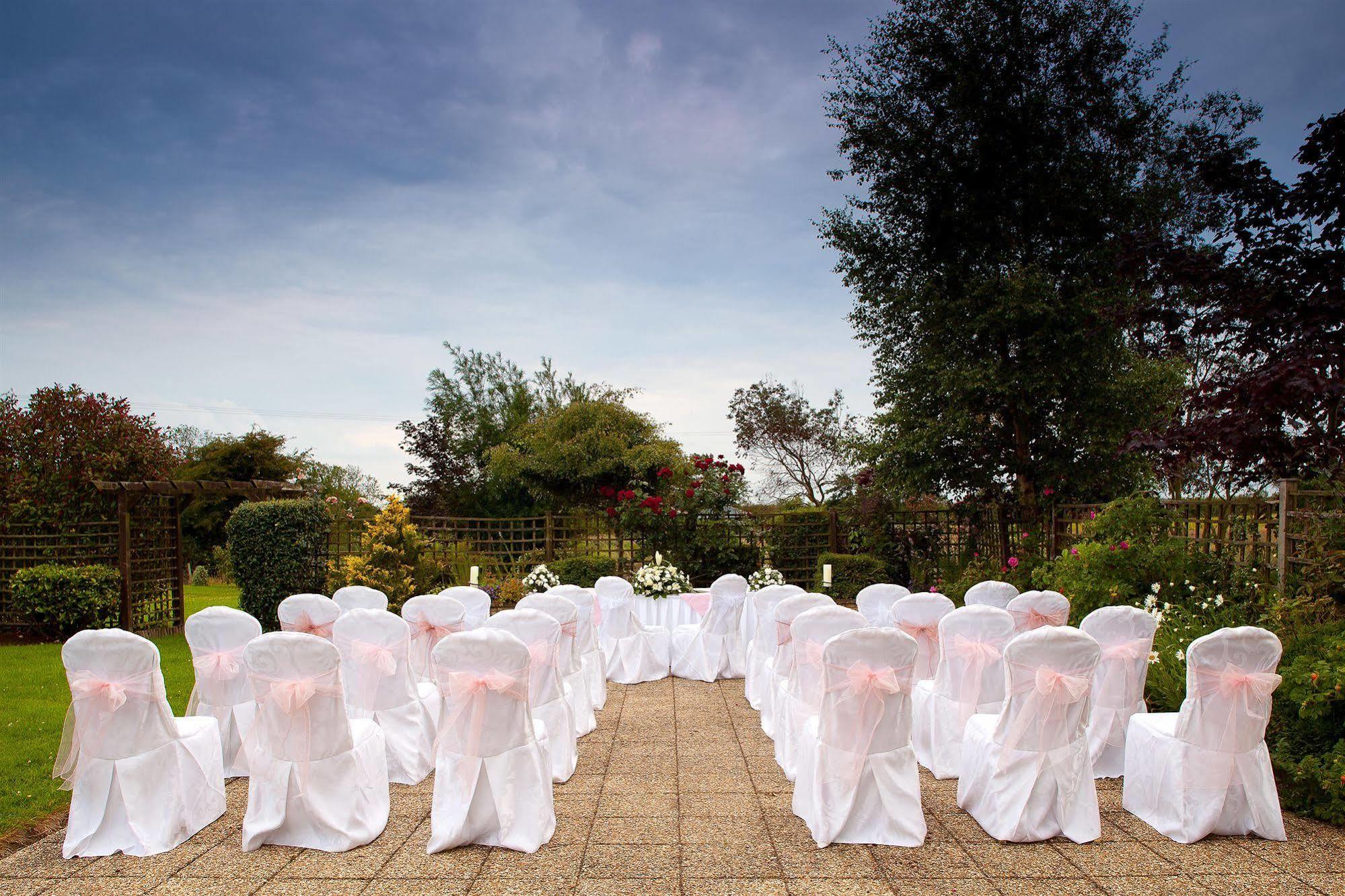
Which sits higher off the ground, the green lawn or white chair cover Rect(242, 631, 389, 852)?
white chair cover Rect(242, 631, 389, 852)

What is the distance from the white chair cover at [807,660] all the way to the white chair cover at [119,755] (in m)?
3.13

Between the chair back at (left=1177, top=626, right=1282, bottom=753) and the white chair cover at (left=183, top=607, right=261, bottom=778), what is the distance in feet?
16.2

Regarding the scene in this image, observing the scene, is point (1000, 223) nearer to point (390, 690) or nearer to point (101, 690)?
point (390, 690)

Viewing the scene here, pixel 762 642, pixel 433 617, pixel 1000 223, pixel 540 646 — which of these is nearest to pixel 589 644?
pixel 762 642

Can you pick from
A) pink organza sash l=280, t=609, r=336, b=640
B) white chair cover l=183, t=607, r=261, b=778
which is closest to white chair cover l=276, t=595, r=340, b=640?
pink organza sash l=280, t=609, r=336, b=640

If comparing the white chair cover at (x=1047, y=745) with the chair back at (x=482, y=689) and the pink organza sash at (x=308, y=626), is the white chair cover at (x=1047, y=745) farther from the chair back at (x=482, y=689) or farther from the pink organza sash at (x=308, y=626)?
the pink organza sash at (x=308, y=626)

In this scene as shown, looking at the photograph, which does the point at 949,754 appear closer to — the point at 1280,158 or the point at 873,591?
the point at 873,591

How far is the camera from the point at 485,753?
12.1 feet

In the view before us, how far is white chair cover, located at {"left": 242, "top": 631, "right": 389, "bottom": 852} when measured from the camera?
3693 mm

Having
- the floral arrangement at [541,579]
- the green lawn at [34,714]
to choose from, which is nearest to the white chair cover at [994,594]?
the floral arrangement at [541,579]

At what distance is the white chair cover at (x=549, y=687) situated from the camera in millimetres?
4754

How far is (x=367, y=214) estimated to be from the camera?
12141 mm

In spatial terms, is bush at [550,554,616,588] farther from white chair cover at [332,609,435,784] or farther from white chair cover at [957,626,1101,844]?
white chair cover at [957,626,1101,844]

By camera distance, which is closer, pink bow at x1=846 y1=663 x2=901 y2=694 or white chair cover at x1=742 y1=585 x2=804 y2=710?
pink bow at x1=846 y1=663 x2=901 y2=694
